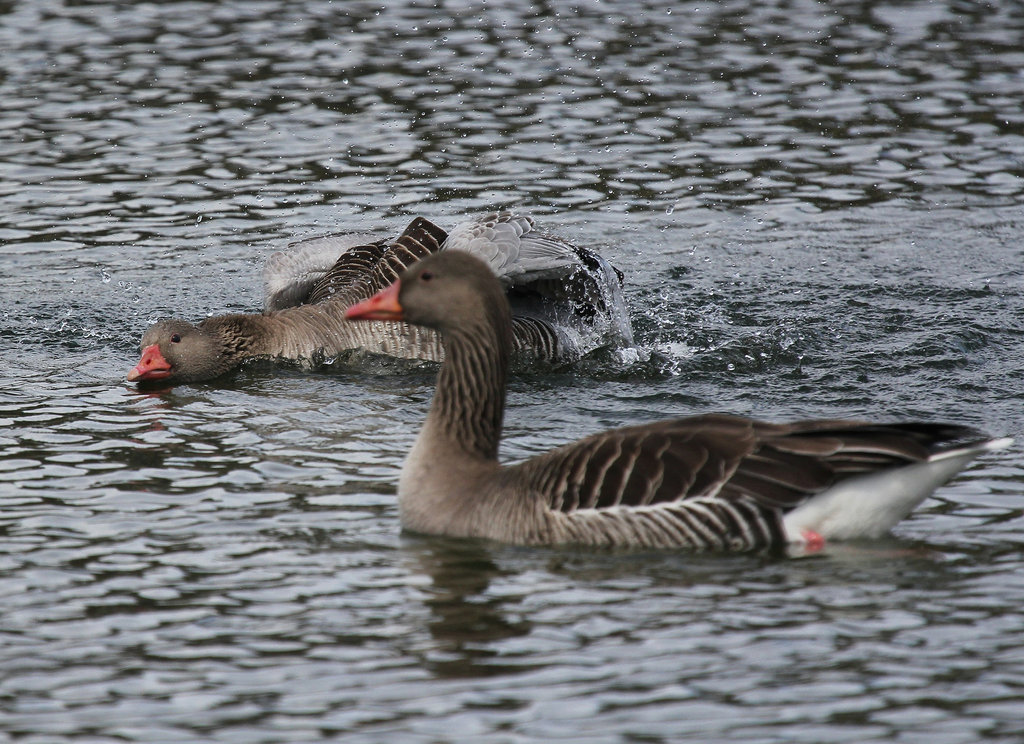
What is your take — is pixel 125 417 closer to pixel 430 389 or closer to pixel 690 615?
pixel 430 389

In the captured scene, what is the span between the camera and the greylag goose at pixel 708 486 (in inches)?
301

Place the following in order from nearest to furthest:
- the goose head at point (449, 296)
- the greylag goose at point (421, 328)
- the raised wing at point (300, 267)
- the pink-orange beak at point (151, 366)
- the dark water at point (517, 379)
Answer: the dark water at point (517, 379), the goose head at point (449, 296), the pink-orange beak at point (151, 366), the greylag goose at point (421, 328), the raised wing at point (300, 267)

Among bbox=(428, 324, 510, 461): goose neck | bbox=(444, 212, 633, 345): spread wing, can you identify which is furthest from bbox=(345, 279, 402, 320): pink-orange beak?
bbox=(444, 212, 633, 345): spread wing

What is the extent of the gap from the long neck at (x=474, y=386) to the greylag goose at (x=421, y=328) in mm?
3556

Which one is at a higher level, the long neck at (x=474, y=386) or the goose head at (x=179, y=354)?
the long neck at (x=474, y=386)

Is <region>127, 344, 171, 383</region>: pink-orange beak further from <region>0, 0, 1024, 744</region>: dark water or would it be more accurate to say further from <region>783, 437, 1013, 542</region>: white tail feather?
<region>783, 437, 1013, 542</region>: white tail feather

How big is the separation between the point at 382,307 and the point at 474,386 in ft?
2.43

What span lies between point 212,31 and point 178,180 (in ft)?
19.3

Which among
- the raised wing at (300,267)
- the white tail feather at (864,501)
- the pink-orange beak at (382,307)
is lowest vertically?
the white tail feather at (864,501)

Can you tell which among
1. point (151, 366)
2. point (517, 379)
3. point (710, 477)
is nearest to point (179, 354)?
point (151, 366)

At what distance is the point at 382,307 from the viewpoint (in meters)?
8.59

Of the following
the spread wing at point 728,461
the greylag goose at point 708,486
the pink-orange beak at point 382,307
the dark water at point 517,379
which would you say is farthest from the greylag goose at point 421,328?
the spread wing at point 728,461

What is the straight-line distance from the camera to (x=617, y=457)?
309 inches

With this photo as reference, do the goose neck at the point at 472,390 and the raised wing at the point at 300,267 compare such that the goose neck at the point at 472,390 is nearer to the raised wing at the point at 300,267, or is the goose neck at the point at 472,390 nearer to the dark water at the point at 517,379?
the dark water at the point at 517,379
